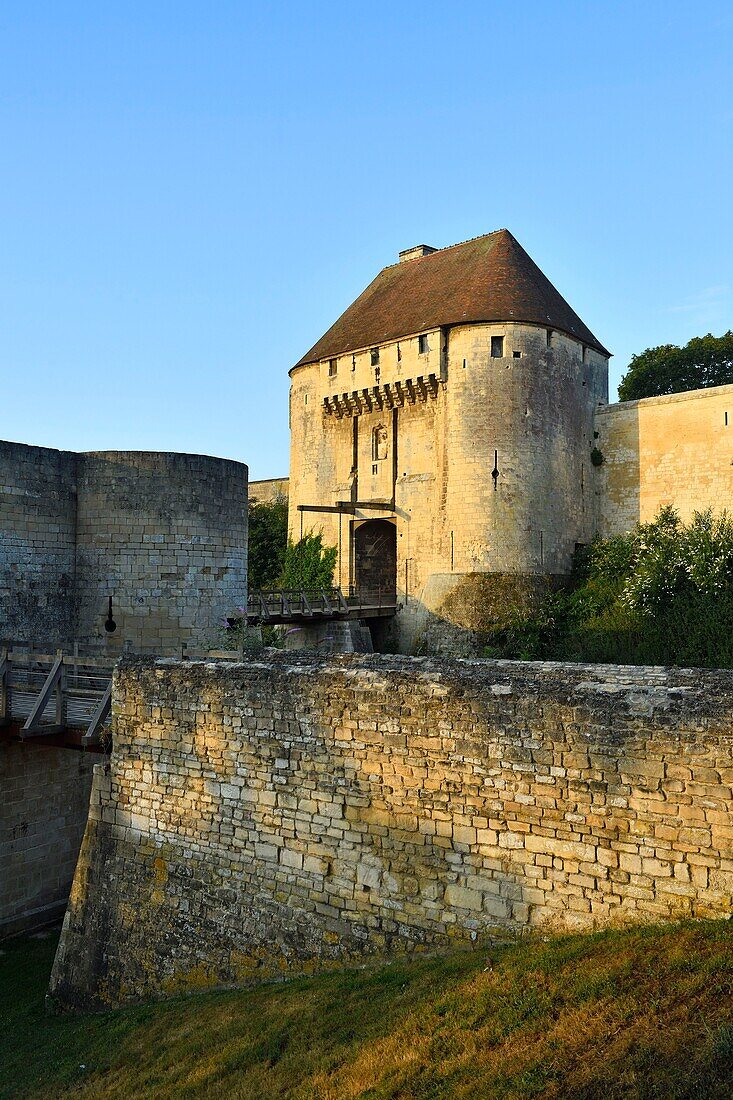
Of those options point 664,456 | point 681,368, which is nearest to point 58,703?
point 664,456

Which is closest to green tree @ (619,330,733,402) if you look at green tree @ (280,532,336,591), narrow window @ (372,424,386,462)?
narrow window @ (372,424,386,462)

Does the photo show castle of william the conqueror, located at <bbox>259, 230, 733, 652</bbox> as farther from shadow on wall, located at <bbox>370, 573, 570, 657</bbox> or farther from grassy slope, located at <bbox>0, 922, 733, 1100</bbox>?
grassy slope, located at <bbox>0, 922, 733, 1100</bbox>

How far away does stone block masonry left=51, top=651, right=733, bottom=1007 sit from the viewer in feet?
18.1

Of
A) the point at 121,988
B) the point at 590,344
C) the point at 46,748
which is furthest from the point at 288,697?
the point at 590,344

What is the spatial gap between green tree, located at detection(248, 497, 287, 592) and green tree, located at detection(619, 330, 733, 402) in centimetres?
1545

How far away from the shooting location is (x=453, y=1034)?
16.2 feet

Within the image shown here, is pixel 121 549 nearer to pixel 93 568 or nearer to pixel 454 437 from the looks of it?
pixel 93 568

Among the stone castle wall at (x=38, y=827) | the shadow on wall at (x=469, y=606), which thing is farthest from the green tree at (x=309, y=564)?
the stone castle wall at (x=38, y=827)

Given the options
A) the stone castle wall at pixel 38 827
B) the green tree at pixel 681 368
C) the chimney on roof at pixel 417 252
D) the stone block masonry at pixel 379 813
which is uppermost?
the chimney on roof at pixel 417 252

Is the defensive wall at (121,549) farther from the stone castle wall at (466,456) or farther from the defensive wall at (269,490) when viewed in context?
the defensive wall at (269,490)

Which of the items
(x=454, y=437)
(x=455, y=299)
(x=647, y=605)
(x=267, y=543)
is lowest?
(x=647, y=605)

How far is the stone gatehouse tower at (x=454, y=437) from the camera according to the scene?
2341 centimetres

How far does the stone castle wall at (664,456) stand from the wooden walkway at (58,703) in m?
19.1

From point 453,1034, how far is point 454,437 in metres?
20.0
